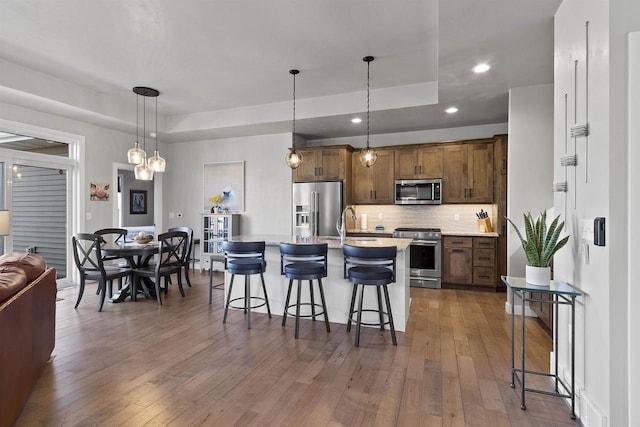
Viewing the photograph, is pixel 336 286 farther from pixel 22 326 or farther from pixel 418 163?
pixel 418 163

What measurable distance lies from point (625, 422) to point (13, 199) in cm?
690

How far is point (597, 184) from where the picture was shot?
1.92 m

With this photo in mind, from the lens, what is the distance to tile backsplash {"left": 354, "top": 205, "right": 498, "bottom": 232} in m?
6.13

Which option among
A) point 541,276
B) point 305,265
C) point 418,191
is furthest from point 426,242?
point 541,276

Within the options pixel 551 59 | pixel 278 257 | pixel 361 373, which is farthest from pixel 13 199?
pixel 551 59

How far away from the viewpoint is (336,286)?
3934 mm

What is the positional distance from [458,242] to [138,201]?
791 cm

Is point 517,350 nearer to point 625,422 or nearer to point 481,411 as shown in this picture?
point 481,411

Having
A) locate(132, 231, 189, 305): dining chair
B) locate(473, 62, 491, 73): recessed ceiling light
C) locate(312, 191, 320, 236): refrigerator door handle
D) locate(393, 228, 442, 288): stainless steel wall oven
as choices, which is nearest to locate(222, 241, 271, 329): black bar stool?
locate(132, 231, 189, 305): dining chair

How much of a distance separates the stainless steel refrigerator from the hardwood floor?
8.13 ft

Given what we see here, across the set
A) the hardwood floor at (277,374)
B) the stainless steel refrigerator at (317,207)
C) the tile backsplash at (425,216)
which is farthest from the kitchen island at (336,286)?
the tile backsplash at (425,216)

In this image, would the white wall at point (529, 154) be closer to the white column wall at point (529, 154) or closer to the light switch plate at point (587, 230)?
the white column wall at point (529, 154)

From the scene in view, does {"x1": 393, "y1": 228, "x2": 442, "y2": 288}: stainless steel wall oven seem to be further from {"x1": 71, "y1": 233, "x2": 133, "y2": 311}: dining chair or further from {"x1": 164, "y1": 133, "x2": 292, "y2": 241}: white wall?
{"x1": 71, "y1": 233, "x2": 133, "y2": 311}: dining chair

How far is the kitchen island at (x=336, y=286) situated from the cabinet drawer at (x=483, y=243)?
197 centimetres
